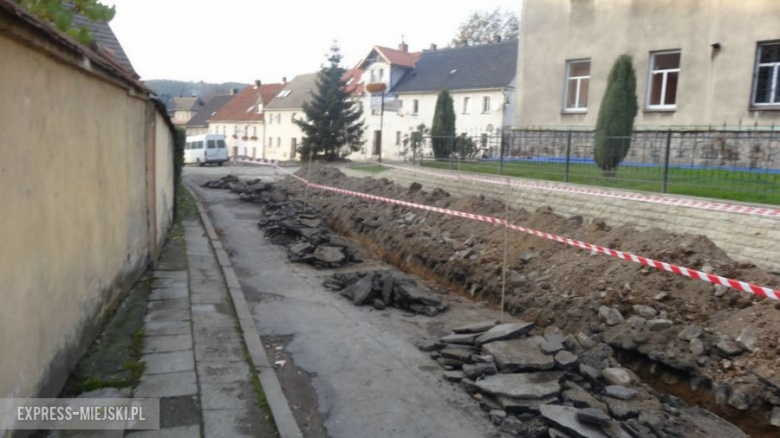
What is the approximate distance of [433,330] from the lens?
8117 millimetres

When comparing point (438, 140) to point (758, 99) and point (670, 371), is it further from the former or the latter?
point (670, 371)

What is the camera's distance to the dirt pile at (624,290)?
6219 millimetres

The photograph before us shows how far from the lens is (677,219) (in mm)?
8875

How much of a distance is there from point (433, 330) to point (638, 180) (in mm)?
5462

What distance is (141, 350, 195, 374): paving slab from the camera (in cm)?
562

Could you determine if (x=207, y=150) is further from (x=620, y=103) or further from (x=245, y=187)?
(x=620, y=103)

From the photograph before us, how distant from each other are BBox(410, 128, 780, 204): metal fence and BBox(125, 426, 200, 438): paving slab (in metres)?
8.87

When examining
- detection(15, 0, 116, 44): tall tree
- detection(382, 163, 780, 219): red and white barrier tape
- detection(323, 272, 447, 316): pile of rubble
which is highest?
detection(15, 0, 116, 44): tall tree

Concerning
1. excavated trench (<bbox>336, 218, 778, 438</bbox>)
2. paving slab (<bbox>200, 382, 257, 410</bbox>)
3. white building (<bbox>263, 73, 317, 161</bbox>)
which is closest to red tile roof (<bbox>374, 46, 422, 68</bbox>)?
white building (<bbox>263, 73, 317, 161</bbox>)

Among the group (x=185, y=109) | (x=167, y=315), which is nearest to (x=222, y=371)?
(x=167, y=315)

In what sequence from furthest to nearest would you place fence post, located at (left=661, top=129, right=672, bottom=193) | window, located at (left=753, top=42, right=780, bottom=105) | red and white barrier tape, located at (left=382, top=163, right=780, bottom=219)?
window, located at (left=753, top=42, right=780, bottom=105) < fence post, located at (left=661, top=129, right=672, bottom=193) < red and white barrier tape, located at (left=382, top=163, right=780, bottom=219)

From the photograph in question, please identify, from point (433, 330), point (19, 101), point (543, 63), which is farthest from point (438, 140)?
point (19, 101)

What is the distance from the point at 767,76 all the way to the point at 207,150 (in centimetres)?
3609

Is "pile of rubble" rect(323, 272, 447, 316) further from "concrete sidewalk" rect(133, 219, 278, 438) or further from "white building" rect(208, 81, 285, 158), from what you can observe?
"white building" rect(208, 81, 285, 158)
